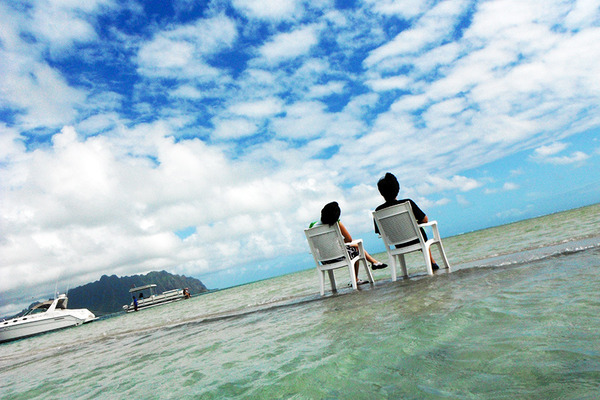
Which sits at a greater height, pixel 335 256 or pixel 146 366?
pixel 335 256

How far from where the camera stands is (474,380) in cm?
183

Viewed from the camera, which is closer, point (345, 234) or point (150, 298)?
point (345, 234)

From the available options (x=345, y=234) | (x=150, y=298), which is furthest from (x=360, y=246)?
(x=150, y=298)

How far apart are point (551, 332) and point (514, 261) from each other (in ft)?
13.5

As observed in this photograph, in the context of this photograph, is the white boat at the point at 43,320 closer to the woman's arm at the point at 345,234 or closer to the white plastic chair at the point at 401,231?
the woman's arm at the point at 345,234

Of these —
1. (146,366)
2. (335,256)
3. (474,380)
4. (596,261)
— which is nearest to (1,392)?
(146,366)

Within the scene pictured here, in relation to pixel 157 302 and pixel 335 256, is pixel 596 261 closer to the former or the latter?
pixel 335 256

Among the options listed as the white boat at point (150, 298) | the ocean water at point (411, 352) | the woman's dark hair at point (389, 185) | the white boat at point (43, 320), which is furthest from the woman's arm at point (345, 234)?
the white boat at point (150, 298)

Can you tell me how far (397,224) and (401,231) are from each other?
0.47ft

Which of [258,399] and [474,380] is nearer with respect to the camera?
[474,380]

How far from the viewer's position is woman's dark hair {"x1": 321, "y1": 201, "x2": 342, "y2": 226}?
22.7ft

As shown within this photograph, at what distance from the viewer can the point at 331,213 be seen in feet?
22.7

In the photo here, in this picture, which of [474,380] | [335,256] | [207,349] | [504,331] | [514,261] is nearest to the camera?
[474,380]

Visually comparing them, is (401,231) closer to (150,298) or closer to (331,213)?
(331,213)
